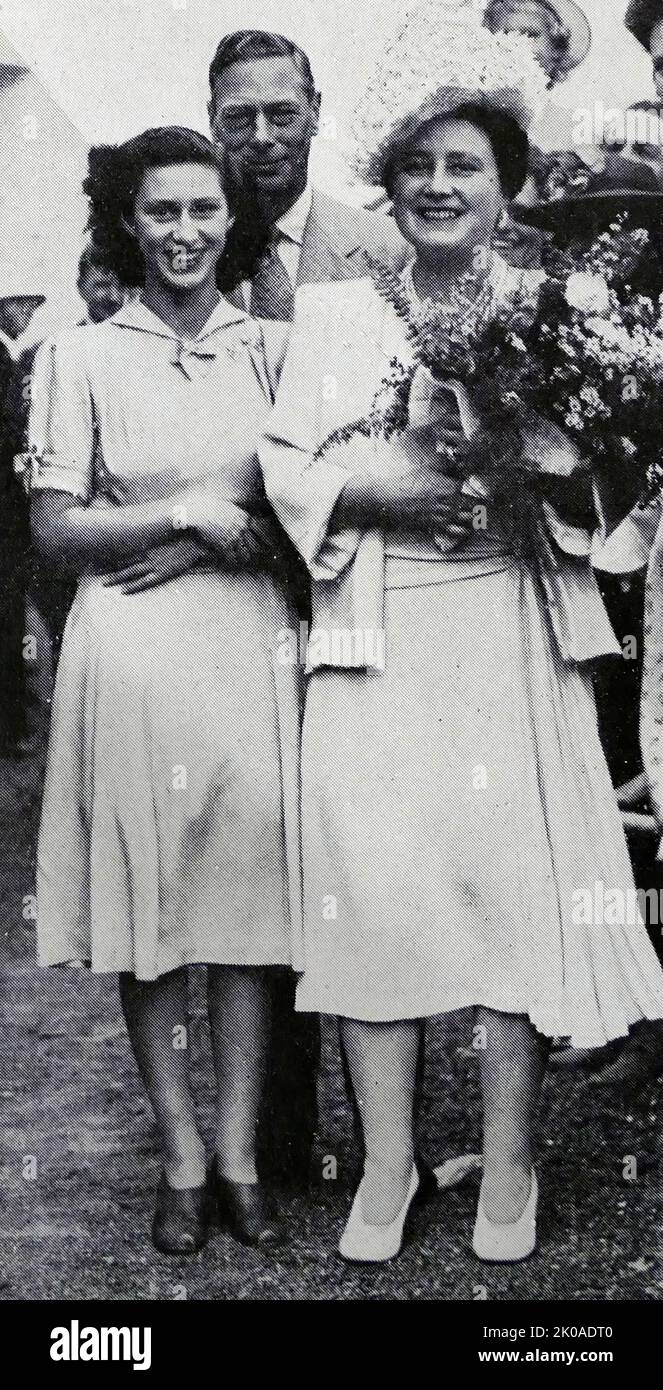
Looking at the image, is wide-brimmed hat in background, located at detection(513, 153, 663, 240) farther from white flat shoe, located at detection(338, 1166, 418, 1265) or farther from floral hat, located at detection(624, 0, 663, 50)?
white flat shoe, located at detection(338, 1166, 418, 1265)

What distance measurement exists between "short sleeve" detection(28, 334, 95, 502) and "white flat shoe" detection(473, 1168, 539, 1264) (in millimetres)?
2289

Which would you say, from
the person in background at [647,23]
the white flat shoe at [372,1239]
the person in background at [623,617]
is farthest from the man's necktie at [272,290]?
the white flat shoe at [372,1239]

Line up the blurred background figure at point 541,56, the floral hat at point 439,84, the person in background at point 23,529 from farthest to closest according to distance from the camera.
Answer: the person in background at point 23,529 → the blurred background figure at point 541,56 → the floral hat at point 439,84

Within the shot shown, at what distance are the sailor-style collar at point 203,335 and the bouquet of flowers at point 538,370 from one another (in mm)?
378

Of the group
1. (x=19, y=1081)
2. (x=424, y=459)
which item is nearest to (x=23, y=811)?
(x=19, y=1081)

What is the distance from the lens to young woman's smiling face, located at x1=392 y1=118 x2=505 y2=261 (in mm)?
5016

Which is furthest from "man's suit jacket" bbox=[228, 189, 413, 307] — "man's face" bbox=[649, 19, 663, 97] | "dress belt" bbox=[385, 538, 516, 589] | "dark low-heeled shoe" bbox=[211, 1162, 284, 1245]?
"dark low-heeled shoe" bbox=[211, 1162, 284, 1245]

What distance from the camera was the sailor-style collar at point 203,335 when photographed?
513cm

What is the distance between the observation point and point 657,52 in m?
5.24

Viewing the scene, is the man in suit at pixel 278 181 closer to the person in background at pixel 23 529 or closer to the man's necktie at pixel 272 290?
the man's necktie at pixel 272 290

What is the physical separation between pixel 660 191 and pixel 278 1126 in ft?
9.36
